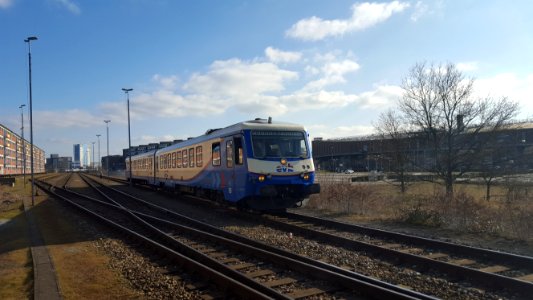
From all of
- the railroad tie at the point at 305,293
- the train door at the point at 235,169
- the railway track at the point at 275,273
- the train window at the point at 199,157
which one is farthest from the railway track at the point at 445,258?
the train window at the point at 199,157

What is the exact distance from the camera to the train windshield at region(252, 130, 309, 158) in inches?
580

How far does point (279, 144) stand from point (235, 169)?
174 cm

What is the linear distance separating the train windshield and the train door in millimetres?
580

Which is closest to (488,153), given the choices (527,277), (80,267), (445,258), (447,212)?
(447,212)

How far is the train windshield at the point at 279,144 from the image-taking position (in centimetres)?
1473

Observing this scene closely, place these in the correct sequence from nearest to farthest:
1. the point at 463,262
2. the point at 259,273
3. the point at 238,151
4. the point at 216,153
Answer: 1. the point at 259,273
2. the point at 463,262
3. the point at 238,151
4. the point at 216,153

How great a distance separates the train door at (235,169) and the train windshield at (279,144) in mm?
580

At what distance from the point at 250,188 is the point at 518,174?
18009mm

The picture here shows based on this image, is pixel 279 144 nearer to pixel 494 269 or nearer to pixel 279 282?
pixel 279 282

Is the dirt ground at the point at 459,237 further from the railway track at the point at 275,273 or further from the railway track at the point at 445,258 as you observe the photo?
the railway track at the point at 275,273

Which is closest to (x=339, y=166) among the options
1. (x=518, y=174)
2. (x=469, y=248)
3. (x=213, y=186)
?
(x=518, y=174)

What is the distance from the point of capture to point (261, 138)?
14.8 m

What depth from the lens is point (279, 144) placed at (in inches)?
597

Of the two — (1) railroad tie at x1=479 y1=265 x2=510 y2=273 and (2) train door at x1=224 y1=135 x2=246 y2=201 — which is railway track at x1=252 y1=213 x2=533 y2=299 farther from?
(2) train door at x1=224 y1=135 x2=246 y2=201
